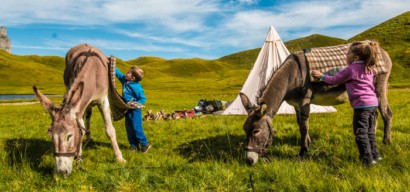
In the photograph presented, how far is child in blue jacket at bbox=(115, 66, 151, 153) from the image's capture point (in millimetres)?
8578

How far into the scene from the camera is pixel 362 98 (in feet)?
17.8

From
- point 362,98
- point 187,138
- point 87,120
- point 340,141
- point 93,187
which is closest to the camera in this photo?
point 93,187

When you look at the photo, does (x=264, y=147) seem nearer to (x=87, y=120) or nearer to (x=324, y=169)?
(x=324, y=169)

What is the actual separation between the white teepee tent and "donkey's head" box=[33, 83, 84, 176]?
35.6 feet

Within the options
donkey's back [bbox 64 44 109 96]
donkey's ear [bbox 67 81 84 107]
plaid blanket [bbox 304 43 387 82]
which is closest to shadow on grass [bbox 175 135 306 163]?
plaid blanket [bbox 304 43 387 82]

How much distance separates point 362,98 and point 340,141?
8.12 ft

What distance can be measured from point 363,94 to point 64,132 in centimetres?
538

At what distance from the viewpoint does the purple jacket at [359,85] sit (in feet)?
17.8

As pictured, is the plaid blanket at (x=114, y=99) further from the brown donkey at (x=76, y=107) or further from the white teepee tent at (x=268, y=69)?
the white teepee tent at (x=268, y=69)

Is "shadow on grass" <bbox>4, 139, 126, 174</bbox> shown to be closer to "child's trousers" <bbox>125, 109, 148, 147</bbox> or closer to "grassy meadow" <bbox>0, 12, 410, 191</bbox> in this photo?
"grassy meadow" <bbox>0, 12, 410, 191</bbox>

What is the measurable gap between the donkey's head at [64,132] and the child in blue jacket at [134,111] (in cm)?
328

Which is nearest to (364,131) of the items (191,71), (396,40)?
(396,40)

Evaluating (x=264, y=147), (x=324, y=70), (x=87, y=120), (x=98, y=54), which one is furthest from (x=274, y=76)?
(x=87, y=120)

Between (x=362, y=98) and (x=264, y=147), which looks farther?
(x=264, y=147)
